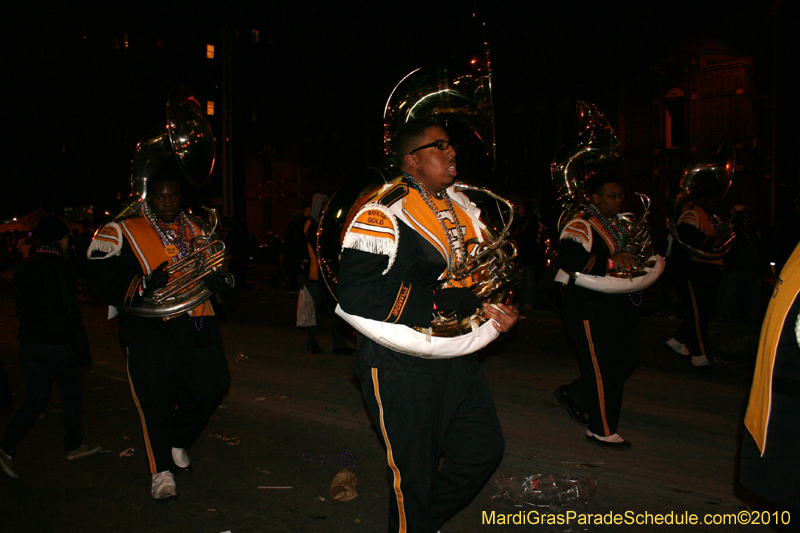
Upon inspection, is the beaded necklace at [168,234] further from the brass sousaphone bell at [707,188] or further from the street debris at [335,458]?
the brass sousaphone bell at [707,188]

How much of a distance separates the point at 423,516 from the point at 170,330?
7.00 ft

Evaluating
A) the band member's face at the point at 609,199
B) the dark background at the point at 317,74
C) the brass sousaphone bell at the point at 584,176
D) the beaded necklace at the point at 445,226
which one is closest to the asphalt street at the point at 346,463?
the beaded necklace at the point at 445,226

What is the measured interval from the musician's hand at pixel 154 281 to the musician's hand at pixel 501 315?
2.11m

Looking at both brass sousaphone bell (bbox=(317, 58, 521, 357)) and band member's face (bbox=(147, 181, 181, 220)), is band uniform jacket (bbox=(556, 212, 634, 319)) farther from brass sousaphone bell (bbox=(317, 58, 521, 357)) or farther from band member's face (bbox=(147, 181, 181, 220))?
band member's face (bbox=(147, 181, 181, 220))

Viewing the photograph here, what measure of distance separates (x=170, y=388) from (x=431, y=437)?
2076mm

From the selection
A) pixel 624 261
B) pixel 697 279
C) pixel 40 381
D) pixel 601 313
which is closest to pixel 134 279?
pixel 40 381

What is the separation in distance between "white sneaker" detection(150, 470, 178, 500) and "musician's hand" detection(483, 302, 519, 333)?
250cm

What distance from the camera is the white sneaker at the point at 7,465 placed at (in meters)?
4.44

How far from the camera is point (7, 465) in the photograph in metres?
4.46

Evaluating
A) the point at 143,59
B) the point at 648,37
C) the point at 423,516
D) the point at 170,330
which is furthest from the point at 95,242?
the point at 143,59

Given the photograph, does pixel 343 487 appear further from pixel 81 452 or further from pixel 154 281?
pixel 81 452

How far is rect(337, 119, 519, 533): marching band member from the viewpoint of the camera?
268 cm

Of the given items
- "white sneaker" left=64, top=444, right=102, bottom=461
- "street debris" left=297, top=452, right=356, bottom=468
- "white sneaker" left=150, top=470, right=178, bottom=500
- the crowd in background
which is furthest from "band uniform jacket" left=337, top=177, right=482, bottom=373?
the crowd in background

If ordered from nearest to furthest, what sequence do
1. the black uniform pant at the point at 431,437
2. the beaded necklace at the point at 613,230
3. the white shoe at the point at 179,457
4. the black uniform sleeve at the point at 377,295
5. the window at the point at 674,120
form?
the black uniform sleeve at the point at 377,295, the black uniform pant at the point at 431,437, the white shoe at the point at 179,457, the beaded necklace at the point at 613,230, the window at the point at 674,120
